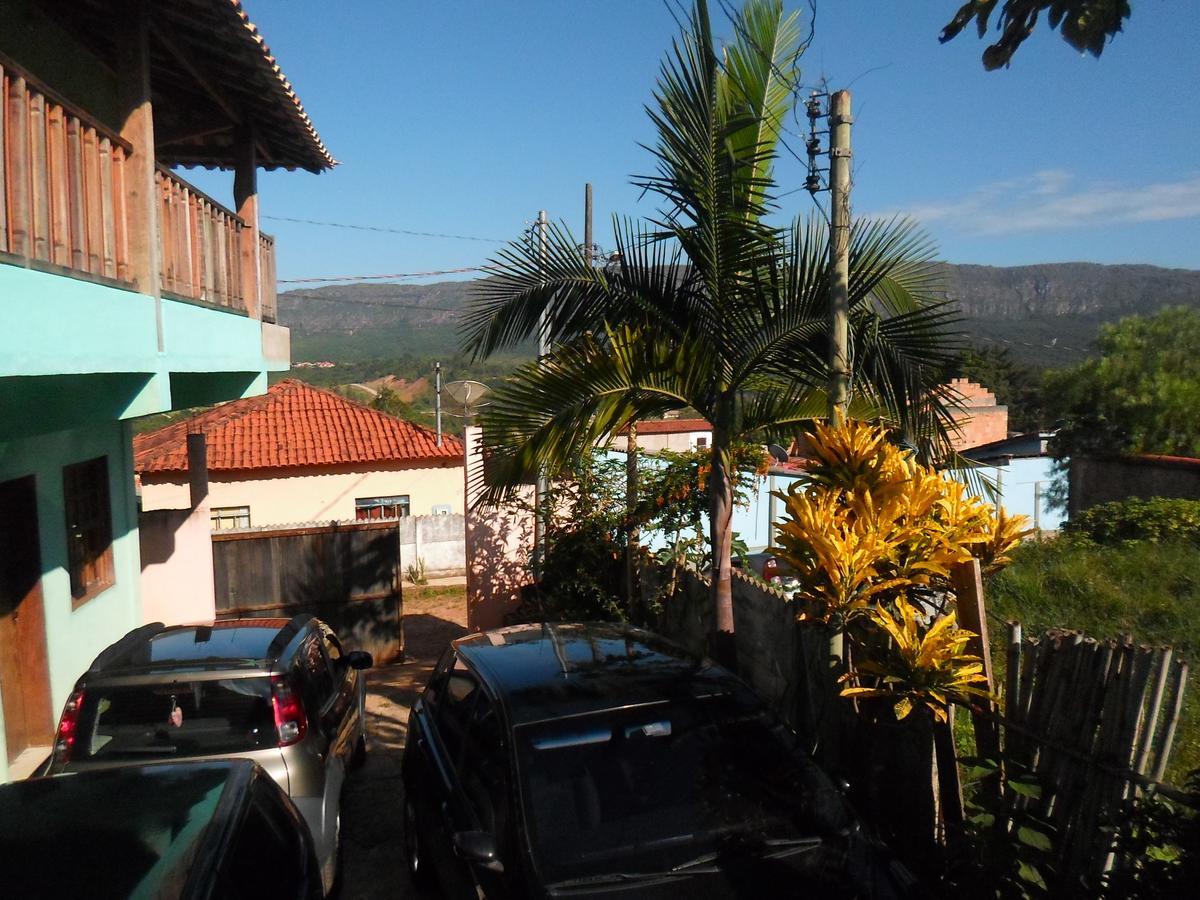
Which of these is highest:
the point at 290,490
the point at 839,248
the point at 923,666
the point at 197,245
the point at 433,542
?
the point at 197,245

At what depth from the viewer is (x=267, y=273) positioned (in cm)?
921

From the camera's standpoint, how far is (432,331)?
76312mm

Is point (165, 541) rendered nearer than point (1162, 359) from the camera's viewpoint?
Yes

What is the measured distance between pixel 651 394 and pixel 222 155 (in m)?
6.17

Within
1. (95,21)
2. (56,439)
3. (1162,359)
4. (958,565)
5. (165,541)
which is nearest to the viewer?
(958,565)

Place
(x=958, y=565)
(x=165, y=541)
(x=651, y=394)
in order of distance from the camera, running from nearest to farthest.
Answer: (x=958, y=565) → (x=651, y=394) → (x=165, y=541)

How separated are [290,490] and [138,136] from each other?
15698 mm

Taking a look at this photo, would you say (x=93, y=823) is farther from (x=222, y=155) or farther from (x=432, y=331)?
(x=432, y=331)

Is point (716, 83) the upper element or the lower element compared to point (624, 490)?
upper

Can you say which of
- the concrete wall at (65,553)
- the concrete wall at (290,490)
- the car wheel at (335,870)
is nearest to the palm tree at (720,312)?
the car wheel at (335,870)

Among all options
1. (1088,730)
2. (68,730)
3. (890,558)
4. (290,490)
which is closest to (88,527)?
(68,730)

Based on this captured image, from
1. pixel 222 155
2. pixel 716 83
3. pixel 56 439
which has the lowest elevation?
pixel 56 439

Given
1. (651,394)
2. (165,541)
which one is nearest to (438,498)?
(165,541)

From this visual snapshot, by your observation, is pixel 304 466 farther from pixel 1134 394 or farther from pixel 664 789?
pixel 1134 394
